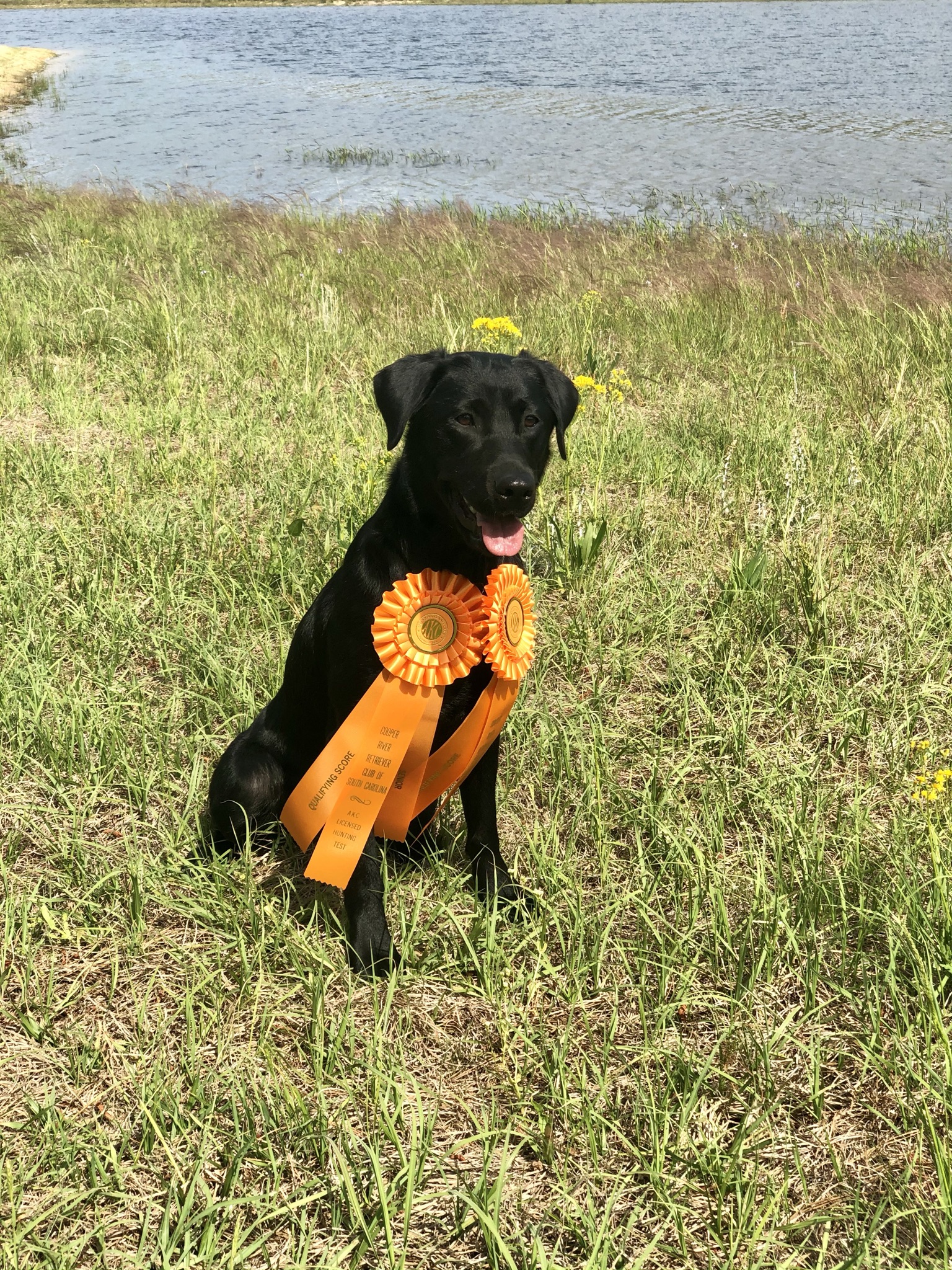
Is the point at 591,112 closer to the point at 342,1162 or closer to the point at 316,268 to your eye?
the point at 316,268

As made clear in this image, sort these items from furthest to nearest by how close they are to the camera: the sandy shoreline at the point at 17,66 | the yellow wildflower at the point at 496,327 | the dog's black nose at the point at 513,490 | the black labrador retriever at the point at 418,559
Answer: the sandy shoreline at the point at 17,66
the yellow wildflower at the point at 496,327
the black labrador retriever at the point at 418,559
the dog's black nose at the point at 513,490

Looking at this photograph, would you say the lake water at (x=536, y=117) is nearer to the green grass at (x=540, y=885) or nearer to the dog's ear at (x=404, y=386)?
the green grass at (x=540, y=885)

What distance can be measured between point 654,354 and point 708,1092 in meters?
4.83

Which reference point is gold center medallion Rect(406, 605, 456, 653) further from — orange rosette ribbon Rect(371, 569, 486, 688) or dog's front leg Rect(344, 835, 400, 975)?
dog's front leg Rect(344, 835, 400, 975)


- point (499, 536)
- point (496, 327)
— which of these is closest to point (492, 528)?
point (499, 536)

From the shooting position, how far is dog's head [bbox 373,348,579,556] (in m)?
2.01

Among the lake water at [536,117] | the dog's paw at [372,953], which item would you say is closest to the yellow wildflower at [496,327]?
the dog's paw at [372,953]

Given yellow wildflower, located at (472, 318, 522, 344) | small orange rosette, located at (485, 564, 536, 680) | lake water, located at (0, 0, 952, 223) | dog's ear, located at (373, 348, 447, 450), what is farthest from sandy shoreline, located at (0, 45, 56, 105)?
small orange rosette, located at (485, 564, 536, 680)

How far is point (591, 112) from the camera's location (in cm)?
1886

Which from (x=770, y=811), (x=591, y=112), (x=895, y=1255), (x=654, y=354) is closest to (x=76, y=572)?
(x=770, y=811)

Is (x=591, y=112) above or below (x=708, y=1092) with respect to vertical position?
above

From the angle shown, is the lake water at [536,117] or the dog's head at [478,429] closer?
the dog's head at [478,429]

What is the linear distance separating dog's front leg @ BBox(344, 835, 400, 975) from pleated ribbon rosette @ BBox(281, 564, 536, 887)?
50 millimetres

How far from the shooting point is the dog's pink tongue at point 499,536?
2016mm
